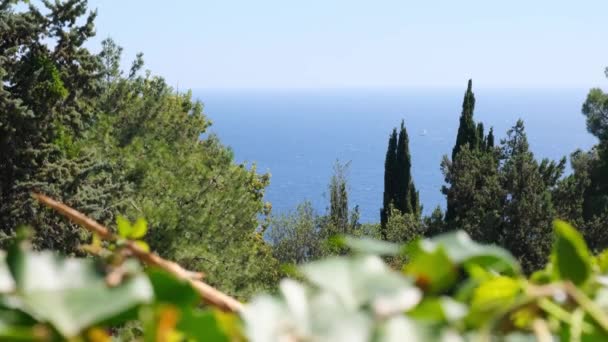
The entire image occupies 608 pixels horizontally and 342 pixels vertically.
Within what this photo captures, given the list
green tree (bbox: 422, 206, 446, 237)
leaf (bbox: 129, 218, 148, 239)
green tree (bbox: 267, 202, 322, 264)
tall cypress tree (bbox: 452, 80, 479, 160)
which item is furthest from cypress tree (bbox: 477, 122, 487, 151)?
leaf (bbox: 129, 218, 148, 239)

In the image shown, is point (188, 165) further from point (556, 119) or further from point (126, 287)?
point (556, 119)

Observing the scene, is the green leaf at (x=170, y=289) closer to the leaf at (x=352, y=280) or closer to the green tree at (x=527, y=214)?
the leaf at (x=352, y=280)

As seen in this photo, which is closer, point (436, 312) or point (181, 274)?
point (436, 312)

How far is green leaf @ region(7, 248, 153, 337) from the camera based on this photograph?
0.96 ft

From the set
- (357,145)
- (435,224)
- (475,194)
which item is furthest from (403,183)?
(357,145)

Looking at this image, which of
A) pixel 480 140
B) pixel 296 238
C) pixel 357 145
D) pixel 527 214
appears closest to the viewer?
pixel 527 214

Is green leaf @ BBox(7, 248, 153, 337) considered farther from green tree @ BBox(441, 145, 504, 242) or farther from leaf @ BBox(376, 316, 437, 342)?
green tree @ BBox(441, 145, 504, 242)

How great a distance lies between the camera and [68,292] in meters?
0.30

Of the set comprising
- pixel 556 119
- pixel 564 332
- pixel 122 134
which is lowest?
pixel 556 119

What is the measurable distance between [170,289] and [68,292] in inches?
2.2

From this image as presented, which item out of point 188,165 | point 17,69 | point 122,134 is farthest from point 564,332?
point 122,134

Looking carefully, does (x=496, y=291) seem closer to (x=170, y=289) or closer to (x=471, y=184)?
(x=170, y=289)

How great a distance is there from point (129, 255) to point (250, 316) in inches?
8.3

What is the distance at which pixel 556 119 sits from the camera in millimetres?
185750
